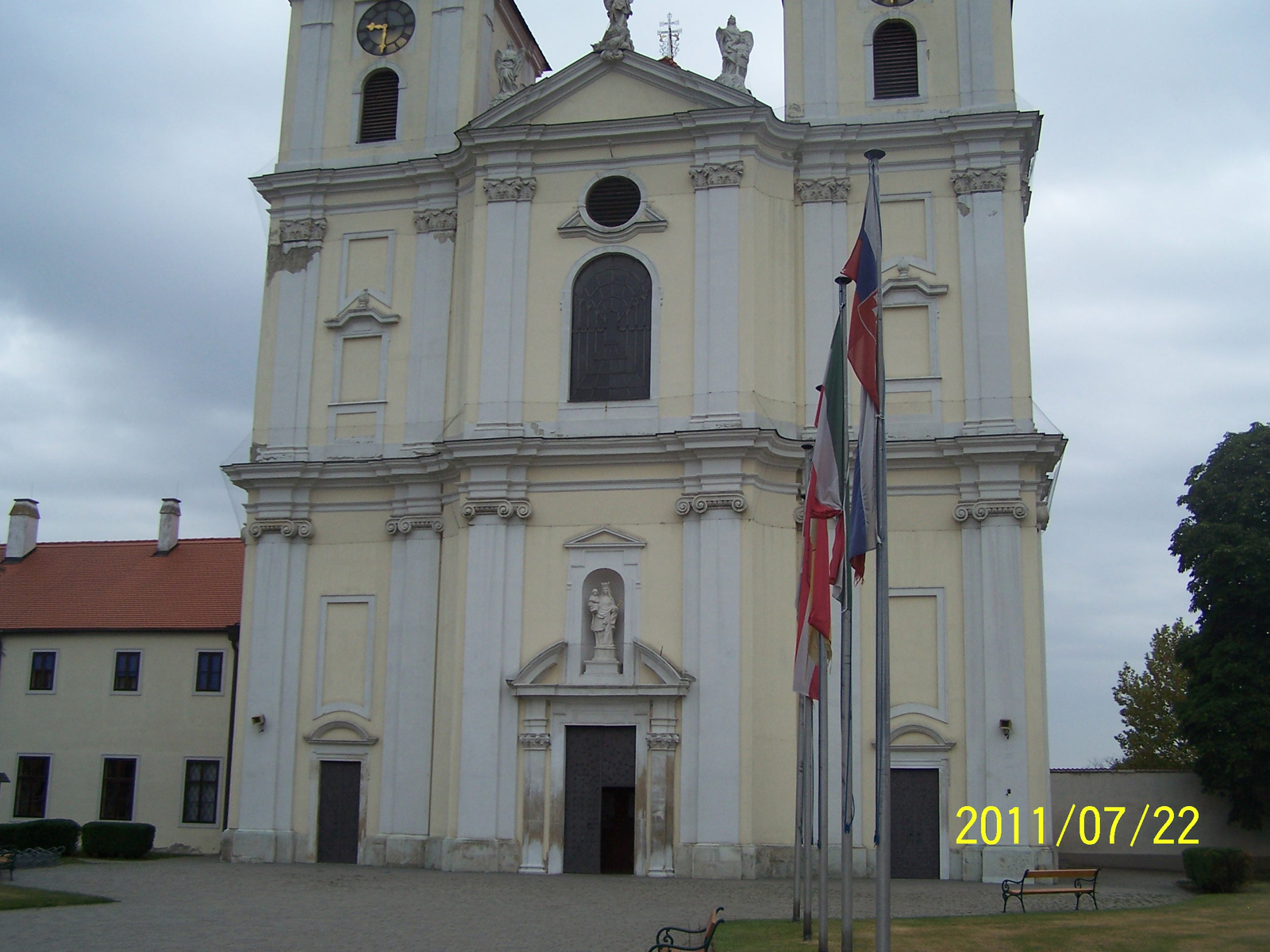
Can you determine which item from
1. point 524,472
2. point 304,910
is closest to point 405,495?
point 524,472

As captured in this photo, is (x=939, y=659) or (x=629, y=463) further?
(x=629, y=463)

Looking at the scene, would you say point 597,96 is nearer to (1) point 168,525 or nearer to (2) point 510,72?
(2) point 510,72

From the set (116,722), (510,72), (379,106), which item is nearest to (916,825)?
(510,72)

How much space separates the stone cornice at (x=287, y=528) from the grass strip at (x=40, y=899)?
10.9 meters

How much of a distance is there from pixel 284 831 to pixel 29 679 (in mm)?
13284

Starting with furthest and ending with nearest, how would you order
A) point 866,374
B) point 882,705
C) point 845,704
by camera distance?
1. point 845,704
2. point 866,374
3. point 882,705

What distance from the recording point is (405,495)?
31.1 m

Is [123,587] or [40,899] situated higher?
[123,587]

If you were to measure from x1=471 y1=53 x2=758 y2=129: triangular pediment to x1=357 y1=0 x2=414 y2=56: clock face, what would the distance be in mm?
4981

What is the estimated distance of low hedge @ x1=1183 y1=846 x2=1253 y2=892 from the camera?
24.1 meters

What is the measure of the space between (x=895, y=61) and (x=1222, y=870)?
18865 millimetres

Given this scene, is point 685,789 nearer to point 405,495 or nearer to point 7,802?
point 405,495

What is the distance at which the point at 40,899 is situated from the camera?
20906 millimetres

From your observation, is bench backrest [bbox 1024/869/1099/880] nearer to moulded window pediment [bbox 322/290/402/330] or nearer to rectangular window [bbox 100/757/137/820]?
moulded window pediment [bbox 322/290/402/330]
